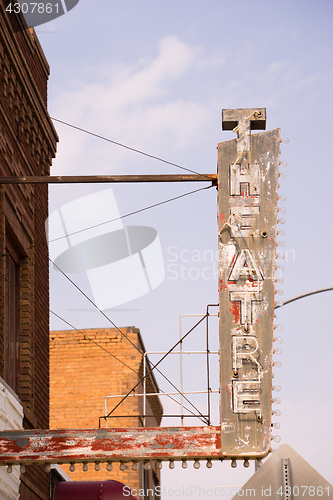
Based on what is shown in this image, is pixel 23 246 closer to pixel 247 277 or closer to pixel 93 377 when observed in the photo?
pixel 247 277

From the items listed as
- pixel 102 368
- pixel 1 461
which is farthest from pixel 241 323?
pixel 102 368

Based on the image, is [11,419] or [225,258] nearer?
[225,258]

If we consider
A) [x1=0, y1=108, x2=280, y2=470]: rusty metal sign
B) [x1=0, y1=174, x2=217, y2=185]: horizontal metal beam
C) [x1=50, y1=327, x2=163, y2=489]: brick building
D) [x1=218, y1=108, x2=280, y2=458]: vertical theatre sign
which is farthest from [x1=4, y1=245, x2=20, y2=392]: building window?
[x1=50, y1=327, x2=163, y2=489]: brick building

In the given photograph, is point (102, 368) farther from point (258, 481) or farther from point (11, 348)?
point (258, 481)

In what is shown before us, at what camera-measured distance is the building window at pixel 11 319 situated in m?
10.5

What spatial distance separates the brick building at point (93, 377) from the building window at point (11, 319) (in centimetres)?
903

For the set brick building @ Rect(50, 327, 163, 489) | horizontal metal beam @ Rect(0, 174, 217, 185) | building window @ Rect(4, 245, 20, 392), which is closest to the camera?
horizontal metal beam @ Rect(0, 174, 217, 185)

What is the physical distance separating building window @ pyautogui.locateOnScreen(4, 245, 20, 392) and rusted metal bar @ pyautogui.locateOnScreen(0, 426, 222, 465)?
327 centimetres

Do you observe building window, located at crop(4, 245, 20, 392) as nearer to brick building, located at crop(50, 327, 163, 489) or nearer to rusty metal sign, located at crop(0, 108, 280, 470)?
rusty metal sign, located at crop(0, 108, 280, 470)

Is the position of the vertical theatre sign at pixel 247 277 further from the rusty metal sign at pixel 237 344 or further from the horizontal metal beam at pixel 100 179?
the horizontal metal beam at pixel 100 179

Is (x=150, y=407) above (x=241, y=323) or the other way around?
above

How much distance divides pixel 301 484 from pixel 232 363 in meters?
1.57

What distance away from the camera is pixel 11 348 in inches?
421

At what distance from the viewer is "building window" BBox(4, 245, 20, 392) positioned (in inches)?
412
